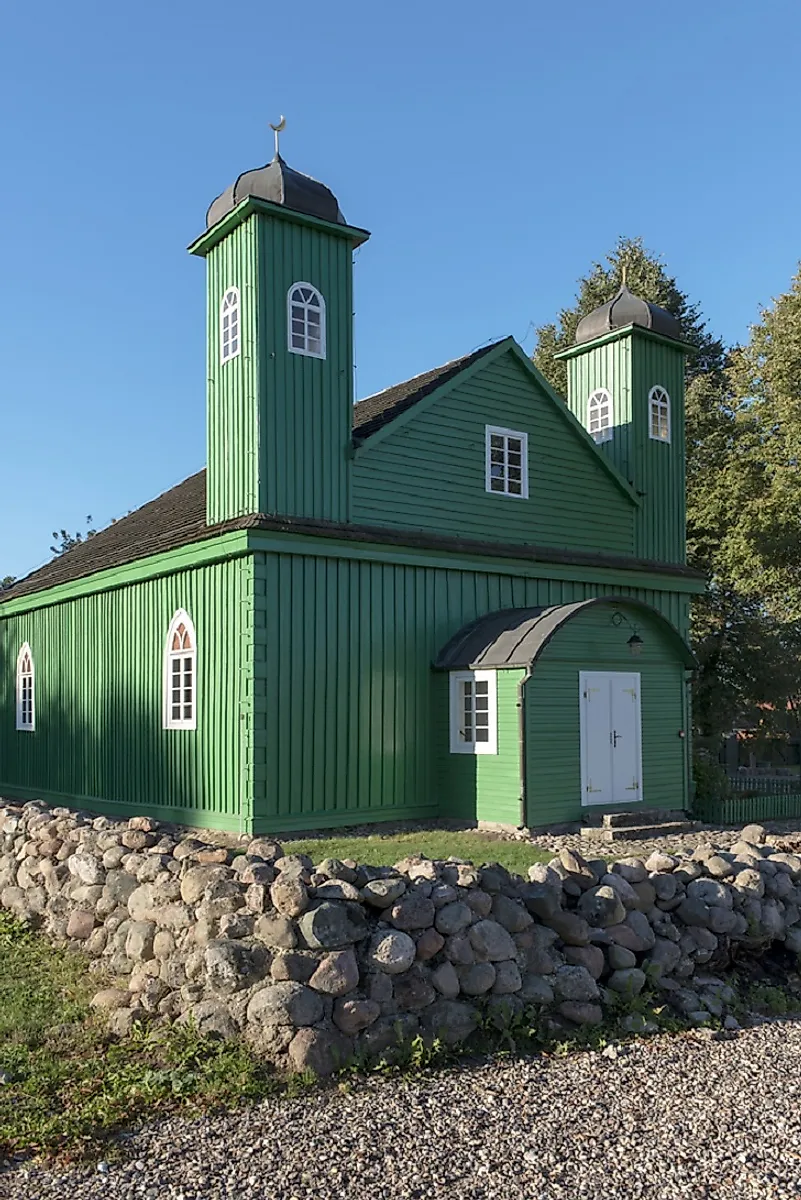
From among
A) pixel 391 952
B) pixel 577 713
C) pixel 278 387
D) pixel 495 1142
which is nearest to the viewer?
pixel 495 1142

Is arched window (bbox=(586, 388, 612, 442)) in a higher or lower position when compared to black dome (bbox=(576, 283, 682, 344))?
lower

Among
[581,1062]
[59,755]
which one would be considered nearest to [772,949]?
[581,1062]

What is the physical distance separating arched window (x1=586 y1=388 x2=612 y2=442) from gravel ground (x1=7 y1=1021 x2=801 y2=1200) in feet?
46.6

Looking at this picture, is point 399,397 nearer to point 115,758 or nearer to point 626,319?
point 626,319

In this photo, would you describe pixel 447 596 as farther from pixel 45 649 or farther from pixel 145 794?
pixel 45 649

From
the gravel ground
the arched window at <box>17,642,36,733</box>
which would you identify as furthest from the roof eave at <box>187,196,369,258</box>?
the gravel ground

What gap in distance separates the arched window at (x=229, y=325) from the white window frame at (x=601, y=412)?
7.61 m

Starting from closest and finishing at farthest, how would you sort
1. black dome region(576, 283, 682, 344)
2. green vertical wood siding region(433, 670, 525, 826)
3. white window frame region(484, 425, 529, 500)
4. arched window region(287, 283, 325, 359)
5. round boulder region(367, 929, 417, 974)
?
1. round boulder region(367, 929, 417, 974)
2. green vertical wood siding region(433, 670, 525, 826)
3. arched window region(287, 283, 325, 359)
4. white window frame region(484, 425, 529, 500)
5. black dome region(576, 283, 682, 344)

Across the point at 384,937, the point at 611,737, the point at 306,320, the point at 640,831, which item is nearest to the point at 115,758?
the point at 306,320

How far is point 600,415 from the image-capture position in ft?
65.8

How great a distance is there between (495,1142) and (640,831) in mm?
9394

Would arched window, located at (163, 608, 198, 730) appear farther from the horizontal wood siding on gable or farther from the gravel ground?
the gravel ground

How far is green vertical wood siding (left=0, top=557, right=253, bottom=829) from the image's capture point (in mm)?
14234

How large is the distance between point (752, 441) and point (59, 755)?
1851cm
